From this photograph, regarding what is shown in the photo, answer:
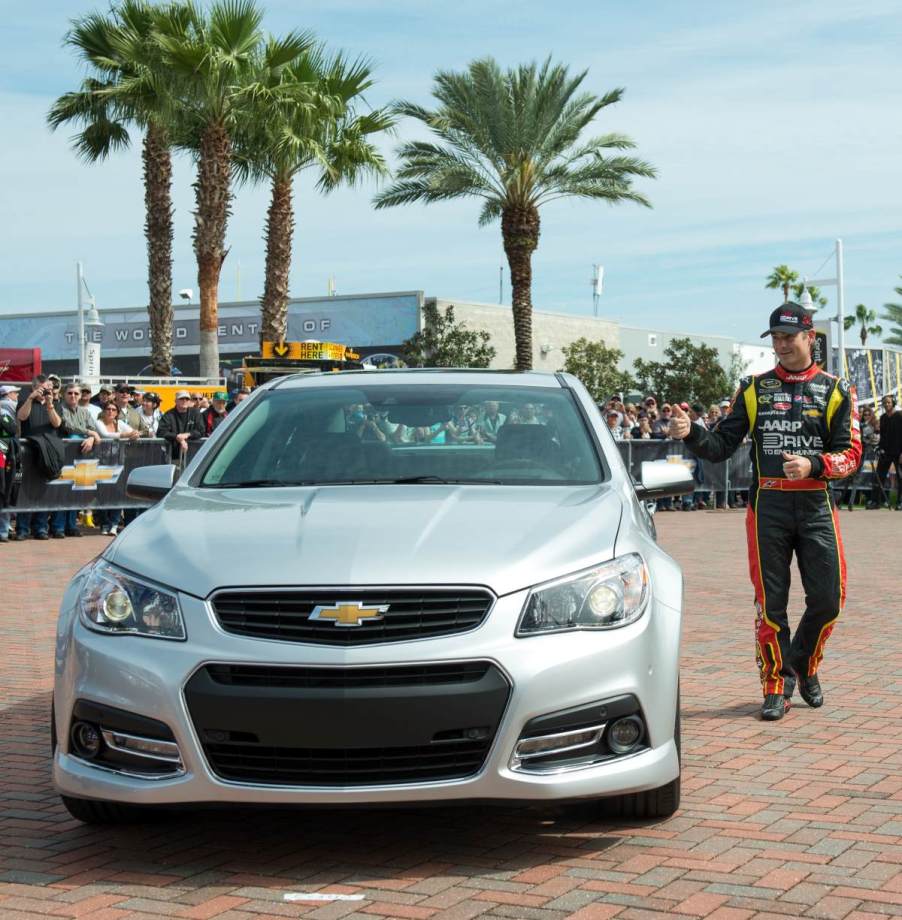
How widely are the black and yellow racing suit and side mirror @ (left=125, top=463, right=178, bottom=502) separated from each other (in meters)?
2.42

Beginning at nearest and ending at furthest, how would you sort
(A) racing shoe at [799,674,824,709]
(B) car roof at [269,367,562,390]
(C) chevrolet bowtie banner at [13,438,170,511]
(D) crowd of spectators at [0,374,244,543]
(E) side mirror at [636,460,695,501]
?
(E) side mirror at [636,460,695,501], (B) car roof at [269,367,562,390], (A) racing shoe at [799,674,824,709], (D) crowd of spectators at [0,374,244,543], (C) chevrolet bowtie banner at [13,438,170,511]

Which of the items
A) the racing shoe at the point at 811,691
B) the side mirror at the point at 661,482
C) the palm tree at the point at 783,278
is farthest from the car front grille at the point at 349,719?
the palm tree at the point at 783,278

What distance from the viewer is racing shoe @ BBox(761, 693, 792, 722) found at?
271 inches

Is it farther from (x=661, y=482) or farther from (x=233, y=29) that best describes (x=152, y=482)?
(x=233, y=29)

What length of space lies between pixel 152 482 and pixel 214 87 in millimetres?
24258

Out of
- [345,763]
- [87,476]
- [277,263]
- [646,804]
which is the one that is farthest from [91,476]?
[345,763]

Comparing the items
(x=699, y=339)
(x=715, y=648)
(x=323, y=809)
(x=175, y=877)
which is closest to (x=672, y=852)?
(x=323, y=809)

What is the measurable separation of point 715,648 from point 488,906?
5333 millimetres

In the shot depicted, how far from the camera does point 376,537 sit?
4.59 meters

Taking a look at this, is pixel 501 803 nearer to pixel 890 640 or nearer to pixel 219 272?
pixel 890 640

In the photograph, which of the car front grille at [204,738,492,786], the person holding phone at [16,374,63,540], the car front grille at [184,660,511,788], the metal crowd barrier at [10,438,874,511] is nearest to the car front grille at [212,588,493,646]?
the car front grille at [184,660,511,788]

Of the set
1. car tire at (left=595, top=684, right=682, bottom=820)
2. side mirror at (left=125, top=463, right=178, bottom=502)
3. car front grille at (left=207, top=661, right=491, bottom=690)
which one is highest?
side mirror at (left=125, top=463, right=178, bottom=502)

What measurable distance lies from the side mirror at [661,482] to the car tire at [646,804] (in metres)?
1.35

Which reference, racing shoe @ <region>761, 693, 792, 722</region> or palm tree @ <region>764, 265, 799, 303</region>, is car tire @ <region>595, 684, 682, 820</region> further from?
palm tree @ <region>764, 265, 799, 303</region>
